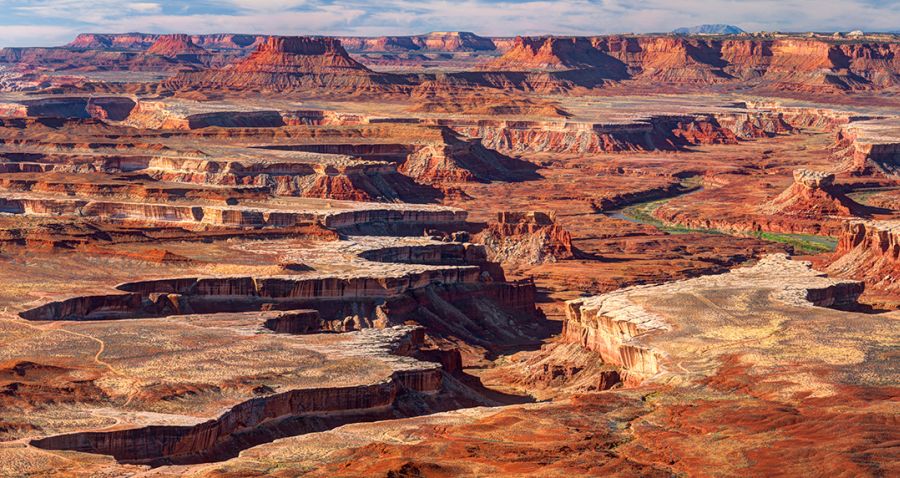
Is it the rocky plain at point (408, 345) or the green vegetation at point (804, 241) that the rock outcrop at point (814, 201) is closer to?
the green vegetation at point (804, 241)

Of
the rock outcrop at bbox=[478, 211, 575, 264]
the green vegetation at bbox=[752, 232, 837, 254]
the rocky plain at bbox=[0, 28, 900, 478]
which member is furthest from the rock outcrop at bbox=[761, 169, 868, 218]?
the rock outcrop at bbox=[478, 211, 575, 264]

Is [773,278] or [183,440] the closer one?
[183,440]

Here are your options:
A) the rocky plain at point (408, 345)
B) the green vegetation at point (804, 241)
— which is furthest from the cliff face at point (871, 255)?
the green vegetation at point (804, 241)

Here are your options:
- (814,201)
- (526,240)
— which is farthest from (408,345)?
(814,201)

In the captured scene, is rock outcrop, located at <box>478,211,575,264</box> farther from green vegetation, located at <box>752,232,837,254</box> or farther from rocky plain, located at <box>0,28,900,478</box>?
green vegetation, located at <box>752,232,837,254</box>

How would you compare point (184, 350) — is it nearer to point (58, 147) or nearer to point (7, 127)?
point (58, 147)

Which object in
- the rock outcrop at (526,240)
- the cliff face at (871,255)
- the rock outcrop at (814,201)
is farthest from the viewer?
the rock outcrop at (814,201)

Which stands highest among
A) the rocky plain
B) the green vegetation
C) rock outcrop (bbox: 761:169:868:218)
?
the rocky plain

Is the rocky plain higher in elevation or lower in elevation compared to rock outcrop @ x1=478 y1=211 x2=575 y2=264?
higher

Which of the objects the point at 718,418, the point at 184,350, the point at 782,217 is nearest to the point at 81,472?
the point at 184,350

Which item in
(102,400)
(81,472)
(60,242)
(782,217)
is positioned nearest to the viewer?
(81,472)

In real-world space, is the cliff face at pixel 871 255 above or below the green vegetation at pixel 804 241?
above
